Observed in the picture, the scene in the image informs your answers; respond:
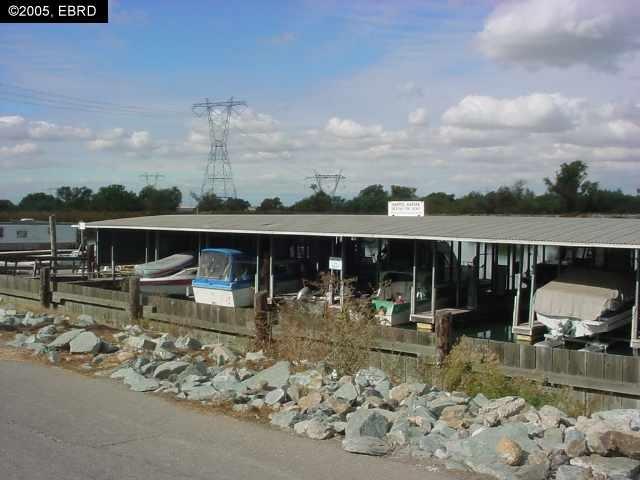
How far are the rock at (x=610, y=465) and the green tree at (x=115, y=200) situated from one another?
7457cm

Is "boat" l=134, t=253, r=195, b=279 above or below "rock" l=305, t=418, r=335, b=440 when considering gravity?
above

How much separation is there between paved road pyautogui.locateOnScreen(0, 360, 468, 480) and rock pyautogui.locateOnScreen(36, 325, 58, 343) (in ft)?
17.1

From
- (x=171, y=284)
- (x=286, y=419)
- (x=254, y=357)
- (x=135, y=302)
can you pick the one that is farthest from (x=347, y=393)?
(x=171, y=284)

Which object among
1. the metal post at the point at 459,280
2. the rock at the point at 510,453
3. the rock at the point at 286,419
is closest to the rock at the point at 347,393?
the rock at the point at 286,419

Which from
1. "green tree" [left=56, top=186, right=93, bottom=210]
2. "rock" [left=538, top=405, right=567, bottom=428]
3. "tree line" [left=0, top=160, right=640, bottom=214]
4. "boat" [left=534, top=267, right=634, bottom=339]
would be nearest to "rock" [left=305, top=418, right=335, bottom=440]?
"rock" [left=538, top=405, right=567, bottom=428]

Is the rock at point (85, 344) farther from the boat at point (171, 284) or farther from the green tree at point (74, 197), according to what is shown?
the green tree at point (74, 197)

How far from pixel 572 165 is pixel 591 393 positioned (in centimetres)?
6229

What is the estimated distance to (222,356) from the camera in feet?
47.8

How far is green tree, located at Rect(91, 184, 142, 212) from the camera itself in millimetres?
80500

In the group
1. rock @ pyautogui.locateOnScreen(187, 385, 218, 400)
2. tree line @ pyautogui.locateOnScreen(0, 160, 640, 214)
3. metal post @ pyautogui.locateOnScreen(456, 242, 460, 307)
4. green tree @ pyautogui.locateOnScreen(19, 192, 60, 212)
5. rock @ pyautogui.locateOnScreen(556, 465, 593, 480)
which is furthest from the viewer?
green tree @ pyautogui.locateOnScreen(19, 192, 60, 212)

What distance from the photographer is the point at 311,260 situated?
26094 millimetres

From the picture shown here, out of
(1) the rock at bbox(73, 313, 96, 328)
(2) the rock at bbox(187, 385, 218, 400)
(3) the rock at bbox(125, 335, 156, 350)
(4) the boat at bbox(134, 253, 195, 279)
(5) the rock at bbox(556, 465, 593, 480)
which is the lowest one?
(1) the rock at bbox(73, 313, 96, 328)

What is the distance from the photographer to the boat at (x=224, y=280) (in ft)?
74.4

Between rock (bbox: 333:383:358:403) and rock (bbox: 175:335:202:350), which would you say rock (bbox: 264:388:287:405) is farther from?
rock (bbox: 175:335:202:350)
